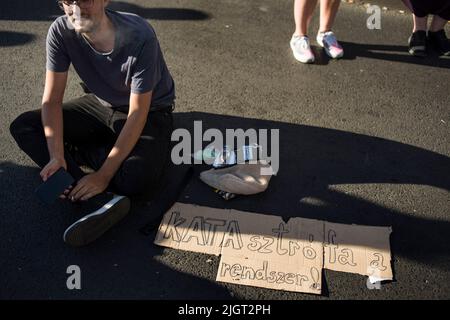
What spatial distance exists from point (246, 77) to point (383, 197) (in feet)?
4.70

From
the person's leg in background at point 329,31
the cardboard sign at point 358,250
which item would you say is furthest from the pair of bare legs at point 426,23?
the cardboard sign at point 358,250

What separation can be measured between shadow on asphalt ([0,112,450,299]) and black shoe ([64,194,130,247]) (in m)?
0.07

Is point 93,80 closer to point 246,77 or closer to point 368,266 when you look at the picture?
point 246,77

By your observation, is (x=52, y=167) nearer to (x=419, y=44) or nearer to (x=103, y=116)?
(x=103, y=116)

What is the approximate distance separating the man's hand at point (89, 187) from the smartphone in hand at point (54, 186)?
2.1 inches

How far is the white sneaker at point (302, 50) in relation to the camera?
12.7ft

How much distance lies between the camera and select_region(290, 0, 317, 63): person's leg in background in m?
3.76

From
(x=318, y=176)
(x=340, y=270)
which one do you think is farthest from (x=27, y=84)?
(x=340, y=270)

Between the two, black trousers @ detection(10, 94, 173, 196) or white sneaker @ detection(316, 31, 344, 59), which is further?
white sneaker @ detection(316, 31, 344, 59)

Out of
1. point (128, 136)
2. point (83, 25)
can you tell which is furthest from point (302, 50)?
point (83, 25)

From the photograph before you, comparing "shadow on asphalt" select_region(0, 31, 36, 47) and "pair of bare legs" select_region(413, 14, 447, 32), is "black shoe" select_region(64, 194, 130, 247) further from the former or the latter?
"pair of bare legs" select_region(413, 14, 447, 32)

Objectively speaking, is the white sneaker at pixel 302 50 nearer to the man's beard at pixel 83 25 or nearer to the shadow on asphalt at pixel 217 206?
the shadow on asphalt at pixel 217 206

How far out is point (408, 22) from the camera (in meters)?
4.43

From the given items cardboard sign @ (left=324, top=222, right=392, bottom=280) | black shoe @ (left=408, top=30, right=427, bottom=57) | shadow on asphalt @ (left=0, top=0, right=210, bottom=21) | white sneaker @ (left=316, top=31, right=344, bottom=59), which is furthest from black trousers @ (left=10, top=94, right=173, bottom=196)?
black shoe @ (left=408, top=30, right=427, bottom=57)
